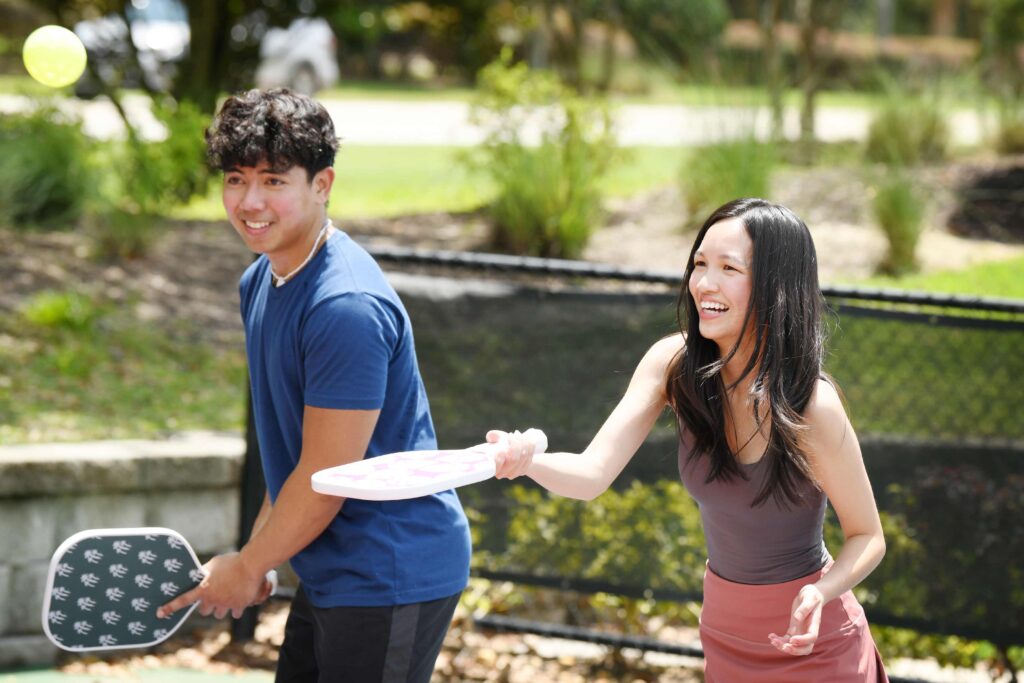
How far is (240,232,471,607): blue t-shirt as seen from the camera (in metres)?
2.54

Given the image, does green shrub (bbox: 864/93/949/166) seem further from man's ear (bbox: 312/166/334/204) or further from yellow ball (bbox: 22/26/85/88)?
man's ear (bbox: 312/166/334/204)

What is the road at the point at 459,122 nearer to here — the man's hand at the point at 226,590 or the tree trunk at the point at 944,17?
the man's hand at the point at 226,590

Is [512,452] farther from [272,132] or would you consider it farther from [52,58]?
[52,58]

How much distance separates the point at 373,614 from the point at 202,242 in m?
6.90

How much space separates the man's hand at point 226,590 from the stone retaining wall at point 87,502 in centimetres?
168

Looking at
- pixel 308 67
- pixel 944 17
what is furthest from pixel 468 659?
pixel 944 17

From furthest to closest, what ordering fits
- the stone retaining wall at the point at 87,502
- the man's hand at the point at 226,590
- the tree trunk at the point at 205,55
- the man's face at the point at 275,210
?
1. the tree trunk at the point at 205,55
2. the stone retaining wall at the point at 87,502
3. the man's hand at the point at 226,590
4. the man's face at the point at 275,210

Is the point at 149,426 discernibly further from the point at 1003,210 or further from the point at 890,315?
the point at 1003,210

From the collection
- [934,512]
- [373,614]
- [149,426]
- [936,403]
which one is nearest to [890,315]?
[936,403]

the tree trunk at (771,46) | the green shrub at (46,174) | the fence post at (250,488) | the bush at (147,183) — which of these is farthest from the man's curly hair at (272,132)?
the tree trunk at (771,46)

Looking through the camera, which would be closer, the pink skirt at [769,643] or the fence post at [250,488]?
the pink skirt at [769,643]

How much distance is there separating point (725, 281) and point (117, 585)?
1457mm

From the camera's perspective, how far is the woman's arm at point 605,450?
2432 millimetres

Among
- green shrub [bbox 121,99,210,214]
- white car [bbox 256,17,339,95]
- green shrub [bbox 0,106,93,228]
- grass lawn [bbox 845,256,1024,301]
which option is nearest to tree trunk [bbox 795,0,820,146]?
white car [bbox 256,17,339,95]
